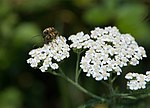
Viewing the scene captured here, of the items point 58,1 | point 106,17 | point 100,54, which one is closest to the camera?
point 100,54

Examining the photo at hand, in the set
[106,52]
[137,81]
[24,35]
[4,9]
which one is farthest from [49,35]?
[4,9]

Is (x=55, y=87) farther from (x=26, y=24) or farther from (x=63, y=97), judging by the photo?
(x=26, y=24)

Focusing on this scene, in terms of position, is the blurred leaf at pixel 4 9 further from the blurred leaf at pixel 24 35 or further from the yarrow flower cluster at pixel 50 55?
the yarrow flower cluster at pixel 50 55

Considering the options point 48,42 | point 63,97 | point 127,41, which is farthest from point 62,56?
point 63,97

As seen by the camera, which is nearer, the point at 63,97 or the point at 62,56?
the point at 62,56

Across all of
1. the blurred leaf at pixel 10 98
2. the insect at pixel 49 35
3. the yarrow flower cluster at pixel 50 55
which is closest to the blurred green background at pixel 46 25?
the blurred leaf at pixel 10 98

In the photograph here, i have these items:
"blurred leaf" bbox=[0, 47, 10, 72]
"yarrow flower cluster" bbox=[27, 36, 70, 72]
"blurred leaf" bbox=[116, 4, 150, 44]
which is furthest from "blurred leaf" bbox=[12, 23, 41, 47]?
"yarrow flower cluster" bbox=[27, 36, 70, 72]

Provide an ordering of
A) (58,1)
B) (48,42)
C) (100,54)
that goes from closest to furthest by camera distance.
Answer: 1. (100,54)
2. (48,42)
3. (58,1)
